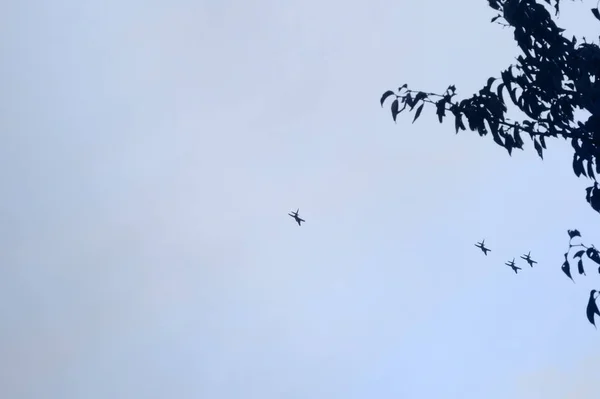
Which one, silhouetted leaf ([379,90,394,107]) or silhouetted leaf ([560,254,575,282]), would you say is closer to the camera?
silhouetted leaf ([560,254,575,282])

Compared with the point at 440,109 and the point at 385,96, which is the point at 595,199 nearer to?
the point at 440,109

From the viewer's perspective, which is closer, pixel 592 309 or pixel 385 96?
pixel 592 309

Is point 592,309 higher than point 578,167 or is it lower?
lower

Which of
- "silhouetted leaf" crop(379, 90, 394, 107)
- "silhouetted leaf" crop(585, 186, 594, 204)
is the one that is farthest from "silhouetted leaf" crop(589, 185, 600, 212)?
"silhouetted leaf" crop(379, 90, 394, 107)

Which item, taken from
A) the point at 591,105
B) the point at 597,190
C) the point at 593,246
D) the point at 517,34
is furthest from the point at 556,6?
the point at 593,246

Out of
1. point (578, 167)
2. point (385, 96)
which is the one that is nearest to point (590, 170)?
point (578, 167)

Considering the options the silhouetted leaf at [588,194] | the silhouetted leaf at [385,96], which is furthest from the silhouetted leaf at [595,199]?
the silhouetted leaf at [385,96]

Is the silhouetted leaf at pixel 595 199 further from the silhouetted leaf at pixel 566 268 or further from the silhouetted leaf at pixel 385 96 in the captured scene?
the silhouetted leaf at pixel 385 96

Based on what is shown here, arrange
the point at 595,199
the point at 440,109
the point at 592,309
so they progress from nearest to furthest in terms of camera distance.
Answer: the point at 592,309 → the point at 595,199 → the point at 440,109

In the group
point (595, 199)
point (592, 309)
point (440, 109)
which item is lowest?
point (592, 309)

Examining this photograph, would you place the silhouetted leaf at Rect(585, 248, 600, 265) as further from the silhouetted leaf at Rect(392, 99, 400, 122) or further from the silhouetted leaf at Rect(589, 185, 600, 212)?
the silhouetted leaf at Rect(392, 99, 400, 122)

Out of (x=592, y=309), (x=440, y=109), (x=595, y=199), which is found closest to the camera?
(x=592, y=309)
